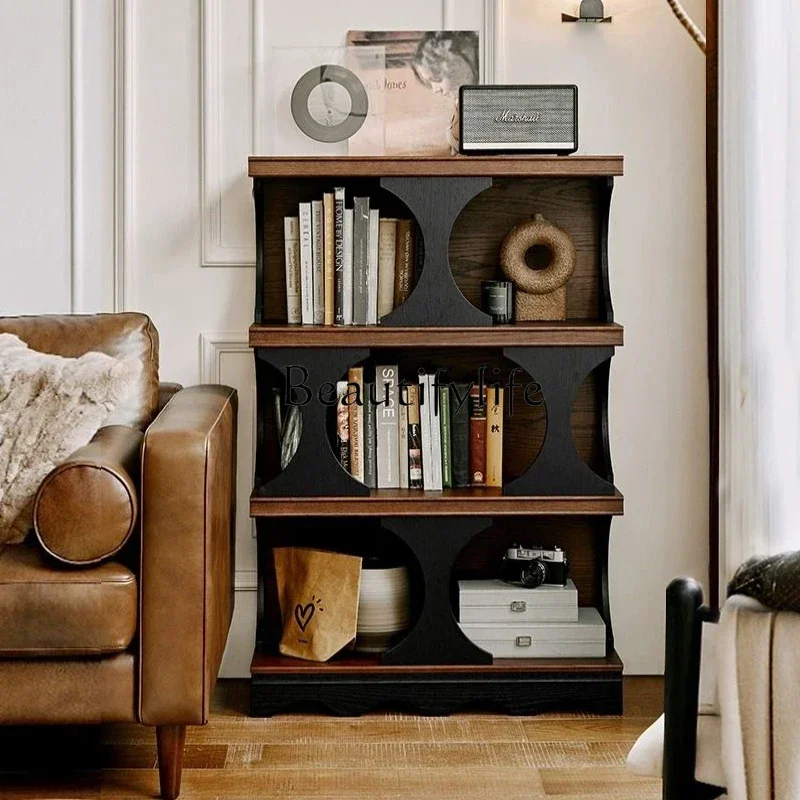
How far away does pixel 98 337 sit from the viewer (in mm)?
2658

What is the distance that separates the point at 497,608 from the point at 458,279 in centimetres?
86

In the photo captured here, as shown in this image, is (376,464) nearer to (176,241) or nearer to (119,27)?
(176,241)

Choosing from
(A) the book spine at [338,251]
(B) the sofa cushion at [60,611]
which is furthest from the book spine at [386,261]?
(B) the sofa cushion at [60,611]

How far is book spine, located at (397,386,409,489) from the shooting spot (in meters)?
2.80

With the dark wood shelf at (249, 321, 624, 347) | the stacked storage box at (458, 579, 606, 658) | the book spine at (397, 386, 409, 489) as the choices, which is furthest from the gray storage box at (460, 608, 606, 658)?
the dark wood shelf at (249, 321, 624, 347)

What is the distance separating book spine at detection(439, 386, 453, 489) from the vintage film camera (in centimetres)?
26

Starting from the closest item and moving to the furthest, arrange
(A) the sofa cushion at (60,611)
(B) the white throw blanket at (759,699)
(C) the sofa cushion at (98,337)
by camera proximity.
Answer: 1. (B) the white throw blanket at (759,699)
2. (A) the sofa cushion at (60,611)
3. (C) the sofa cushion at (98,337)

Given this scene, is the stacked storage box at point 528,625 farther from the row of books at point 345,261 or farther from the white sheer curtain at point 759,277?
the row of books at point 345,261

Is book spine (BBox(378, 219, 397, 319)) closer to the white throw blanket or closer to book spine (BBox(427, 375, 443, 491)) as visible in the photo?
book spine (BBox(427, 375, 443, 491))

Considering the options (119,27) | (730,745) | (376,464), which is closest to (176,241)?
(119,27)

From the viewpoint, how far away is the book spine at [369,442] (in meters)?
2.80

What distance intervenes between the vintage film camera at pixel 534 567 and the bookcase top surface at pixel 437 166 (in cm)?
93

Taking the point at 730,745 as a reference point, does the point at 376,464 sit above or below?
above

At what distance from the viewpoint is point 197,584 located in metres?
2.17
